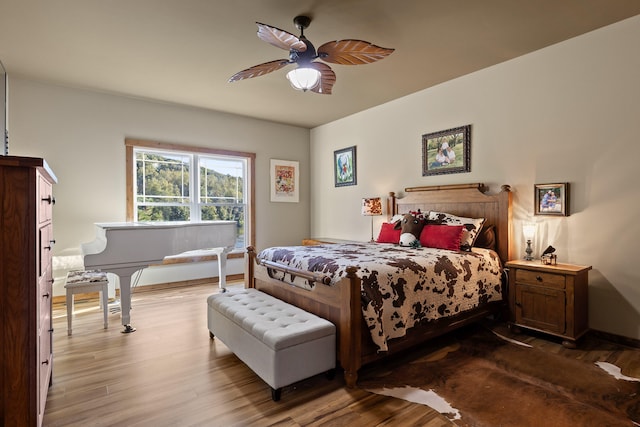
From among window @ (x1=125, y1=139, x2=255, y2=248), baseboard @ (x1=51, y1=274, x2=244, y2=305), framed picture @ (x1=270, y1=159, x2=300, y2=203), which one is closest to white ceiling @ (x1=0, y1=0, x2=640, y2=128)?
window @ (x1=125, y1=139, x2=255, y2=248)

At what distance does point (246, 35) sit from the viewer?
2959 millimetres

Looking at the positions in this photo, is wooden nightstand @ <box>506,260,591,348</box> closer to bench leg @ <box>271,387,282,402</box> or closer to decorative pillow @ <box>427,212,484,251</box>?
decorative pillow @ <box>427,212,484,251</box>

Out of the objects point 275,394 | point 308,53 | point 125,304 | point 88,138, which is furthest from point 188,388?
point 88,138

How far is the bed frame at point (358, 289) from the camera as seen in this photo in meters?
2.13

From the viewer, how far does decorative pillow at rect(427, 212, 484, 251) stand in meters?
3.34

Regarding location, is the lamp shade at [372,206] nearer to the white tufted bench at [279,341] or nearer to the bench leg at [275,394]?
the white tufted bench at [279,341]

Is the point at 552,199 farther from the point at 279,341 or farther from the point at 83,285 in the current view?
the point at 83,285

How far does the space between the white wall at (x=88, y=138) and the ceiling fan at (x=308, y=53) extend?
256 cm

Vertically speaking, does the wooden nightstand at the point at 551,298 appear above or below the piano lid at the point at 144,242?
below

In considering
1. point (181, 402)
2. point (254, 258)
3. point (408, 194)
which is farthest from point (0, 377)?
point (408, 194)

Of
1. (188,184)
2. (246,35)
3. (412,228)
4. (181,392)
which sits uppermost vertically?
(246,35)

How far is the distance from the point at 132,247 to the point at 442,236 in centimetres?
300

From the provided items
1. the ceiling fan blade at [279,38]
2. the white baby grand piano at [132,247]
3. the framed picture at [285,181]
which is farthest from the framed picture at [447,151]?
the white baby grand piano at [132,247]

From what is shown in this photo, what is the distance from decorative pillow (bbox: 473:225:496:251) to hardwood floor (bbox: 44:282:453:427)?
2.15 meters
